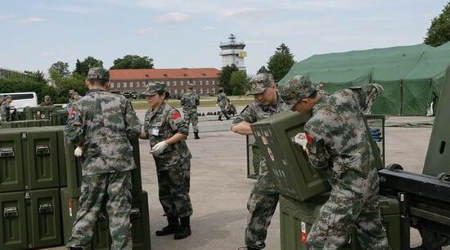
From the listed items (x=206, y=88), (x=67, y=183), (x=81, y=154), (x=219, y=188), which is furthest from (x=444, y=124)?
(x=206, y=88)

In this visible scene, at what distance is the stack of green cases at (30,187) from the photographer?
19.7 ft

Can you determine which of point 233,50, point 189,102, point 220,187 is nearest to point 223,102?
point 189,102

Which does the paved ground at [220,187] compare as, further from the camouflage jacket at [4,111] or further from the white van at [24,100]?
the white van at [24,100]

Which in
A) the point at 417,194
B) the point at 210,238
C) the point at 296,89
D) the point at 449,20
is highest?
the point at 449,20

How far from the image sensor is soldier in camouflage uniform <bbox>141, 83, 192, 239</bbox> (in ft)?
21.4

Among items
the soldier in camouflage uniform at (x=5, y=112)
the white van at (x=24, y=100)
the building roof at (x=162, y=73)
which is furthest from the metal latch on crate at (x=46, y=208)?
the building roof at (x=162, y=73)

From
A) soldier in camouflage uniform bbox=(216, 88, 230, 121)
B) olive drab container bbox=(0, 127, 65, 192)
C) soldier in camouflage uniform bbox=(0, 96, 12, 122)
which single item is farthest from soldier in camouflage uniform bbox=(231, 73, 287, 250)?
soldier in camouflage uniform bbox=(216, 88, 230, 121)

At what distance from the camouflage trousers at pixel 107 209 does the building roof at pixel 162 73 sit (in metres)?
132

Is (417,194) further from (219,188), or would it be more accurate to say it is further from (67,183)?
(219,188)

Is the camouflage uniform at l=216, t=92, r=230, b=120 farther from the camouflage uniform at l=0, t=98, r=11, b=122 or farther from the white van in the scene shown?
the white van

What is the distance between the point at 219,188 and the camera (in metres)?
9.66

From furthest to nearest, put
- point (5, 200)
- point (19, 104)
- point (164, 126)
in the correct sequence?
point (19, 104), point (164, 126), point (5, 200)

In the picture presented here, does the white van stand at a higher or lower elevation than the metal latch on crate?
higher

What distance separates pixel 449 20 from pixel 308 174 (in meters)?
52.4
